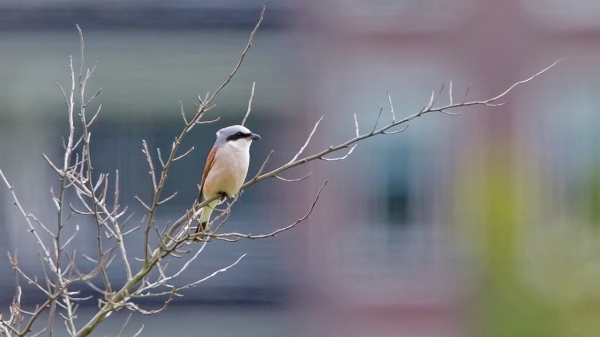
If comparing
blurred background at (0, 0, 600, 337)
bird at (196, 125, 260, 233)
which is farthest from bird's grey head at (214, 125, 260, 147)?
blurred background at (0, 0, 600, 337)

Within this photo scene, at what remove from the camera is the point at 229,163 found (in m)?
4.61

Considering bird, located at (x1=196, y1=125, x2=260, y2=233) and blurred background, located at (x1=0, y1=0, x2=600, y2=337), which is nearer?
A: bird, located at (x1=196, y1=125, x2=260, y2=233)

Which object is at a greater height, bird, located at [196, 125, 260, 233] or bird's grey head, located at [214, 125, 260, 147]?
bird's grey head, located at [214, 125, 260, 147]

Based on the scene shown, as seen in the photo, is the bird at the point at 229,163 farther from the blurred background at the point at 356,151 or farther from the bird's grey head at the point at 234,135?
the blurred background at the point at 356,151

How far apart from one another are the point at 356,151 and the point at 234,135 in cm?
389

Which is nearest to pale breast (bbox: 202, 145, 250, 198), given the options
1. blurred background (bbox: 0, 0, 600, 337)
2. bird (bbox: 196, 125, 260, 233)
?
bird (bbox: 196, 125, 260, 233)

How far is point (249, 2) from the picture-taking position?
812 centimetres

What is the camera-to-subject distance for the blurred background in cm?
814

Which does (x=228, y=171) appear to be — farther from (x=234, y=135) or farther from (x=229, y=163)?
(x=234, y=135)

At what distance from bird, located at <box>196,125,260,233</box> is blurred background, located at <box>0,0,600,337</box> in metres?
3.50

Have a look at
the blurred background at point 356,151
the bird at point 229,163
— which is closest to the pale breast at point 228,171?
the bird at point 229,163

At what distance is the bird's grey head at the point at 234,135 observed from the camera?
4641 millimetres

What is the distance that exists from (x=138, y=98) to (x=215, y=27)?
107 centimetres

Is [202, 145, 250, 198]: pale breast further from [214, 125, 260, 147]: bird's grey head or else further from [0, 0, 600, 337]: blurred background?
[0, 0, 600, 337]: blurred background
